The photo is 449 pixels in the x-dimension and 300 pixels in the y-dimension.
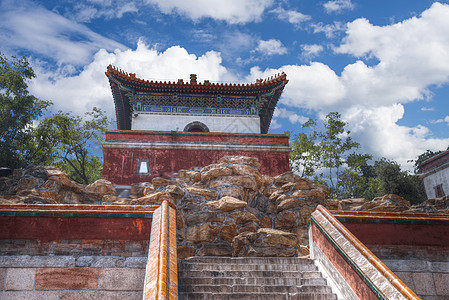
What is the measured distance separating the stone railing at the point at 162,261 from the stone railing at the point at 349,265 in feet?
9.50

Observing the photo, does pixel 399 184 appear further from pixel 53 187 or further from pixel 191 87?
pixel 53 187

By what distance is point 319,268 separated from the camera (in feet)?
23.7

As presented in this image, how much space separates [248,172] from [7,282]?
860cm

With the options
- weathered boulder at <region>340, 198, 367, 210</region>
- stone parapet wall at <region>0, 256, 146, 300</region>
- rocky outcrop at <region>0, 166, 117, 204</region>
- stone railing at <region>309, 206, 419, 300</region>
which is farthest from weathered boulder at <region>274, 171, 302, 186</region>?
stone parapet wall at <region>0, 256, 146, 300</region>

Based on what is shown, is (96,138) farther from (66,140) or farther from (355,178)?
(355,178)

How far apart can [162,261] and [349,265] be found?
10.3ft

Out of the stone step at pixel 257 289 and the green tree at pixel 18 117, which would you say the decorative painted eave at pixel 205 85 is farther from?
the stone step at pixel 257 289

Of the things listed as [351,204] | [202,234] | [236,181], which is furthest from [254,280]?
[351,204]

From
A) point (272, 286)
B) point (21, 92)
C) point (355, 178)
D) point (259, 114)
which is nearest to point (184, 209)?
point (272, 286)

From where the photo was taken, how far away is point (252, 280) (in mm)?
6680

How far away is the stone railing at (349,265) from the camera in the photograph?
502 centimetres

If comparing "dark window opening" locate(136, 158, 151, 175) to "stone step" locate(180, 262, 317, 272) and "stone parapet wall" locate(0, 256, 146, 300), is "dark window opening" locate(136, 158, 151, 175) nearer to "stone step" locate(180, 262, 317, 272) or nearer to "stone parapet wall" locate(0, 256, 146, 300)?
"stone parapet wall" locate(0, 256, 146, 300)

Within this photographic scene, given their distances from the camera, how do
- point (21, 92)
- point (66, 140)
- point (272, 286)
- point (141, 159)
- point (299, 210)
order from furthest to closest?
point (66, 140)
point (21, 92)
point (141, 159)
point (299, 210)
point (272, 286)

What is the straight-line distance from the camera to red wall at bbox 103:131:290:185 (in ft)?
56.7
